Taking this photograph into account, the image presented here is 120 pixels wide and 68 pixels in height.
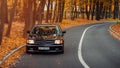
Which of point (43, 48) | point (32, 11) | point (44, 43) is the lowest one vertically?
point (43, 48)

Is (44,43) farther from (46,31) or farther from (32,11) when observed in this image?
(32,11)

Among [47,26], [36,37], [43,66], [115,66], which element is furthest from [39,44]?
[115,66]

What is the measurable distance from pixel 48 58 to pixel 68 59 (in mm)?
1098

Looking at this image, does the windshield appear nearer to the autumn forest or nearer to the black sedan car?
the black sedan car

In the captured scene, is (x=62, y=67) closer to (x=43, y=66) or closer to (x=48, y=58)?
(x=43, y=66)

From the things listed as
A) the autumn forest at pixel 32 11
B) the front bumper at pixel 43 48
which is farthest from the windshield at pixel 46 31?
the autumn forest at pixel 32 11

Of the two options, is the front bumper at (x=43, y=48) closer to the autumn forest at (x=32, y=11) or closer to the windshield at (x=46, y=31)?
the windshield at (x=46, y=31)

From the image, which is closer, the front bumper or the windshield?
the front bumper

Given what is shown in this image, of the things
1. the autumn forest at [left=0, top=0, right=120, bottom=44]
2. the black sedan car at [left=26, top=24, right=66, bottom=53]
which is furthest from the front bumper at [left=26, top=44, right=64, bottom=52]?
the autumn forest at [left=0, top=0, right=120, bottom=44]

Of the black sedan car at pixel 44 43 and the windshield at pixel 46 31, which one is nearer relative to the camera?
the black sedan car at pixel 44 43

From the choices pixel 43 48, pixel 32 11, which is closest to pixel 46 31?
pixel 43 48

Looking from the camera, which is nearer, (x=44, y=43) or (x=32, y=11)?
(x=44, y=43)

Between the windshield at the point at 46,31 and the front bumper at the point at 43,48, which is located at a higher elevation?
the windshield at the point at 46,31

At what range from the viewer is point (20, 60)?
16344 mm
